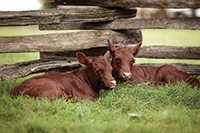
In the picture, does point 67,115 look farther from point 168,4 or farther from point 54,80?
point 168,4

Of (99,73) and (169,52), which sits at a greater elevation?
(99,73)

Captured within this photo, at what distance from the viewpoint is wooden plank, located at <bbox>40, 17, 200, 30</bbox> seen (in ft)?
20.1

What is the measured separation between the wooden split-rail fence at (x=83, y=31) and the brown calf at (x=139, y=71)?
674mm

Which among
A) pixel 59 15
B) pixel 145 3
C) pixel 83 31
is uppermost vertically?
pixel 145 3

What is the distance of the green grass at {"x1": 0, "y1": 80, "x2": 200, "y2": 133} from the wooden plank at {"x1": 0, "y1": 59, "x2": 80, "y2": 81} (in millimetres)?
1052

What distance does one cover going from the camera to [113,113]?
3.91m

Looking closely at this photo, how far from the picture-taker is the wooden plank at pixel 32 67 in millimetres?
4969

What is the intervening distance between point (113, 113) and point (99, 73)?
116 cm

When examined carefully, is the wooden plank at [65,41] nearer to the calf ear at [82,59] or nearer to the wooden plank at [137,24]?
the wooden plank at [137,24]

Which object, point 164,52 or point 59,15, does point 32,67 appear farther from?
point 164,52

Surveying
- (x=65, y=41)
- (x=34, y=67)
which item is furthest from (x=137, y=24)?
(x=34, y=67)

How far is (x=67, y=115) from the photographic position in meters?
3.58

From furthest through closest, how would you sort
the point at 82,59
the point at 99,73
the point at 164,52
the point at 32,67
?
the point at 164,52 < the point at 32,67 < the point at 82,59 < the point at 99,73

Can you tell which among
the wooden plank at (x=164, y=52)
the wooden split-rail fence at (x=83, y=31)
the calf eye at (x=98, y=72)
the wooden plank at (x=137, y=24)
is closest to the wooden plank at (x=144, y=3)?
the wooden split-rail fence at (x=83, y=31)
